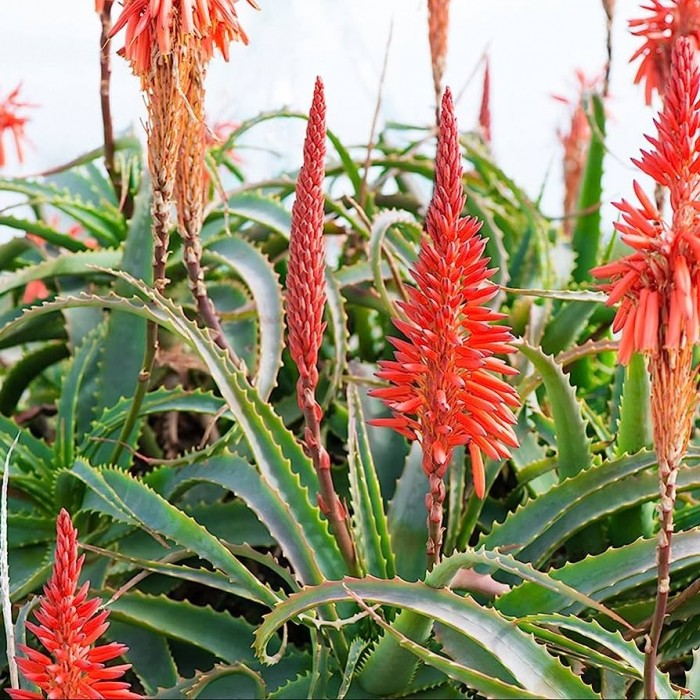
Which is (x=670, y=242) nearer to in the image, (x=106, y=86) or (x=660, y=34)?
(x=660, y=34)

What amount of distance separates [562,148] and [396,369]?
4.44 ft

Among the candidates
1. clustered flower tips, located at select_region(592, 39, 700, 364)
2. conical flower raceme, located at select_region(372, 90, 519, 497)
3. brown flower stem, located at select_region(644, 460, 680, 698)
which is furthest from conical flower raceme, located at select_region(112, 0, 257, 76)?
brown flower stem, located at select_region(644, 460, 680, 698)

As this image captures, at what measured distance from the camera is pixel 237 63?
2.77 meters

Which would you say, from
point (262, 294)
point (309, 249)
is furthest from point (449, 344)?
point (262, 294)

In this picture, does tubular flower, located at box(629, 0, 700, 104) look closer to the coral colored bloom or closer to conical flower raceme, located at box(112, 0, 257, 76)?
conical flower raceme, located at box(112, 0, 257, 76)

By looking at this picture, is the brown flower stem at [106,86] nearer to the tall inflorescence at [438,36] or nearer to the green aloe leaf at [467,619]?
the tall inflorescence at [438,36]

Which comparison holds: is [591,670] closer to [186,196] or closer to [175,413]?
[186,196]

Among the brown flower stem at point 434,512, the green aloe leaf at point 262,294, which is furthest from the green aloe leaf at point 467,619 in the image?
the green aloe leaf at point 262,294

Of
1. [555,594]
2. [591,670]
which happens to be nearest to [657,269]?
[555,594]

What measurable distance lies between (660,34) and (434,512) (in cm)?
68

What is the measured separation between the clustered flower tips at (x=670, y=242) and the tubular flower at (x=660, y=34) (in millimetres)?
541

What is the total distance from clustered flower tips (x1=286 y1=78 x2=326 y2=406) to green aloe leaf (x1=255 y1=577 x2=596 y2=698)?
7.6 inches

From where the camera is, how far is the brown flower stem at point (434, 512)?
75 centimetres

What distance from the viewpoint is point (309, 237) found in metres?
0.71
